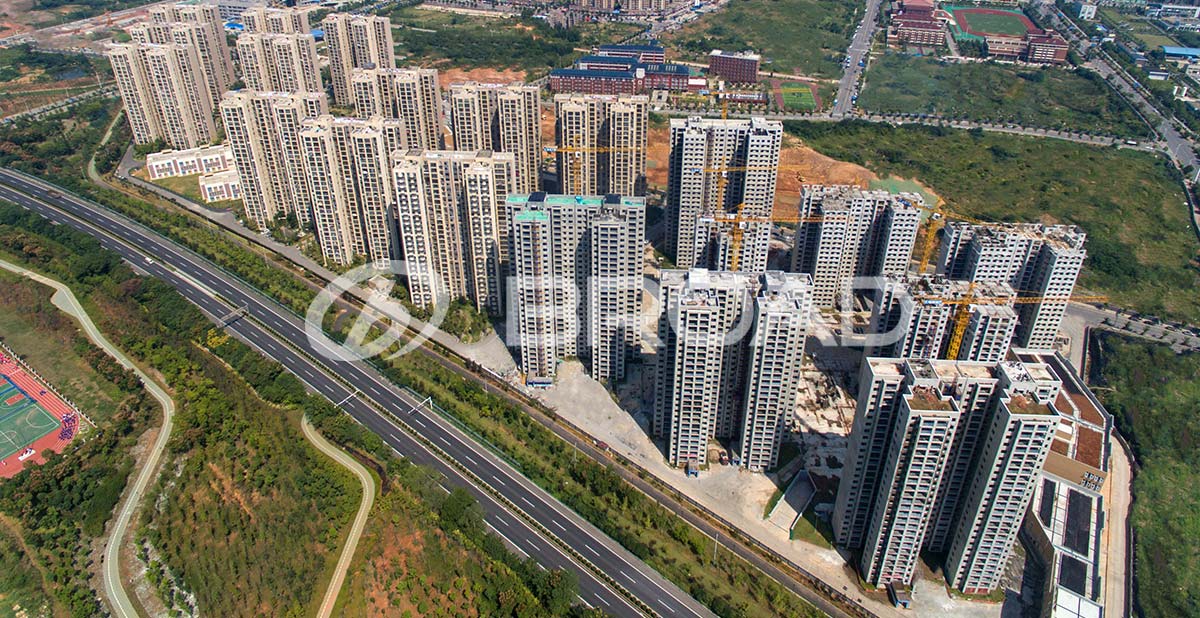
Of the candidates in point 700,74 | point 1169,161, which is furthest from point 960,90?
point 700,74

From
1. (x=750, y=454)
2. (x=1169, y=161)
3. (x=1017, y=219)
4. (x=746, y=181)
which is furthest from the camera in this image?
(x=1169, y=161)

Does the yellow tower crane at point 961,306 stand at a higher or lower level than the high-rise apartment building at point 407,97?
lower

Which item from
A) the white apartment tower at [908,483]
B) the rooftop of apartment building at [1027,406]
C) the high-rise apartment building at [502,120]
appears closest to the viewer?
the rooftop of apartment building at [1027,406]

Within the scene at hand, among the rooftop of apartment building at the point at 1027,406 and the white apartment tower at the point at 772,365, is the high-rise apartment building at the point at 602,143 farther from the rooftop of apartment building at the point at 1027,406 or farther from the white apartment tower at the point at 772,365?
the rooftop of apartment building at the point at 1027,406

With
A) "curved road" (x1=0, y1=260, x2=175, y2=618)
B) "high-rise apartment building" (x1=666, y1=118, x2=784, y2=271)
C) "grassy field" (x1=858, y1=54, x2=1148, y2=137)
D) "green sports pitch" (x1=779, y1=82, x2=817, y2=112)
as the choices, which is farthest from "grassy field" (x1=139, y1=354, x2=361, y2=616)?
"grassy field" (x1=858, y1=54, x2=1148, y2=137)

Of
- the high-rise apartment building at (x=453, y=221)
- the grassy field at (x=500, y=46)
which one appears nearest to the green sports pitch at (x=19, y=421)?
the high-rise apartment building at (x=453, y=221)

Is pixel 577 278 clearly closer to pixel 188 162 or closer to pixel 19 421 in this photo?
pixel 19 421

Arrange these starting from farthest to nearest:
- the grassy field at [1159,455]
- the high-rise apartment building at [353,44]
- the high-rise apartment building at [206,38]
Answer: the high-rise apartment building at [353,44], the high-rise apartment building at [206,38], the grassy field at [1159,455]

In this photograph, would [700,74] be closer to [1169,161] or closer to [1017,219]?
[1017,219]
